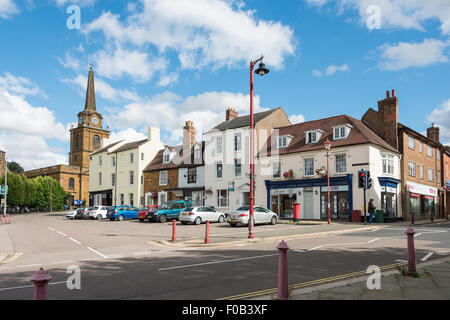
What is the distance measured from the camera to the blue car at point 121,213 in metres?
33.7

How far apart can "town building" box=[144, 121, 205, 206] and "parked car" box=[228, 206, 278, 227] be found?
46.0 ft

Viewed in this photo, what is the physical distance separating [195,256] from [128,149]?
38.0 meters

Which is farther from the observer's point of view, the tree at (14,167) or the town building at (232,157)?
the tree at (14,167)

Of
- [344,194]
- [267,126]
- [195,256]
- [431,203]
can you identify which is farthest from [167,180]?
[195,256]

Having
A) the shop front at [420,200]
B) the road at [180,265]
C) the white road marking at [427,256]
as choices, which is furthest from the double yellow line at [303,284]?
the shop front at [420,200]

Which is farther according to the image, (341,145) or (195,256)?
(341,145)

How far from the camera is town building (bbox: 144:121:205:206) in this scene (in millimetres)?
39544

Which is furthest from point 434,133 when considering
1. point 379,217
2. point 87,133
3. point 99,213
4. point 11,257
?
point 87,133

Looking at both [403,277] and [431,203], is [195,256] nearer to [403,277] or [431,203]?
[403,277]

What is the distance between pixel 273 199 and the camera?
3381cm

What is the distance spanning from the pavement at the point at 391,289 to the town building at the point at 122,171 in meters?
40.6

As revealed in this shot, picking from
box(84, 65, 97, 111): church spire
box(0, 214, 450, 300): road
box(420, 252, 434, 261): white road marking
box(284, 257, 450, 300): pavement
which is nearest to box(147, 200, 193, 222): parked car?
box(0, 214, 450, 300): road

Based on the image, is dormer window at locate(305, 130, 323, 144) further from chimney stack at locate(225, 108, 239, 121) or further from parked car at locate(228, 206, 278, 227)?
chimney stack at locate(225, 108, 239, 121)

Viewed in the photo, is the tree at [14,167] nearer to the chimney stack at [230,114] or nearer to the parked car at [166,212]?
the chimney stack at [230,114]
